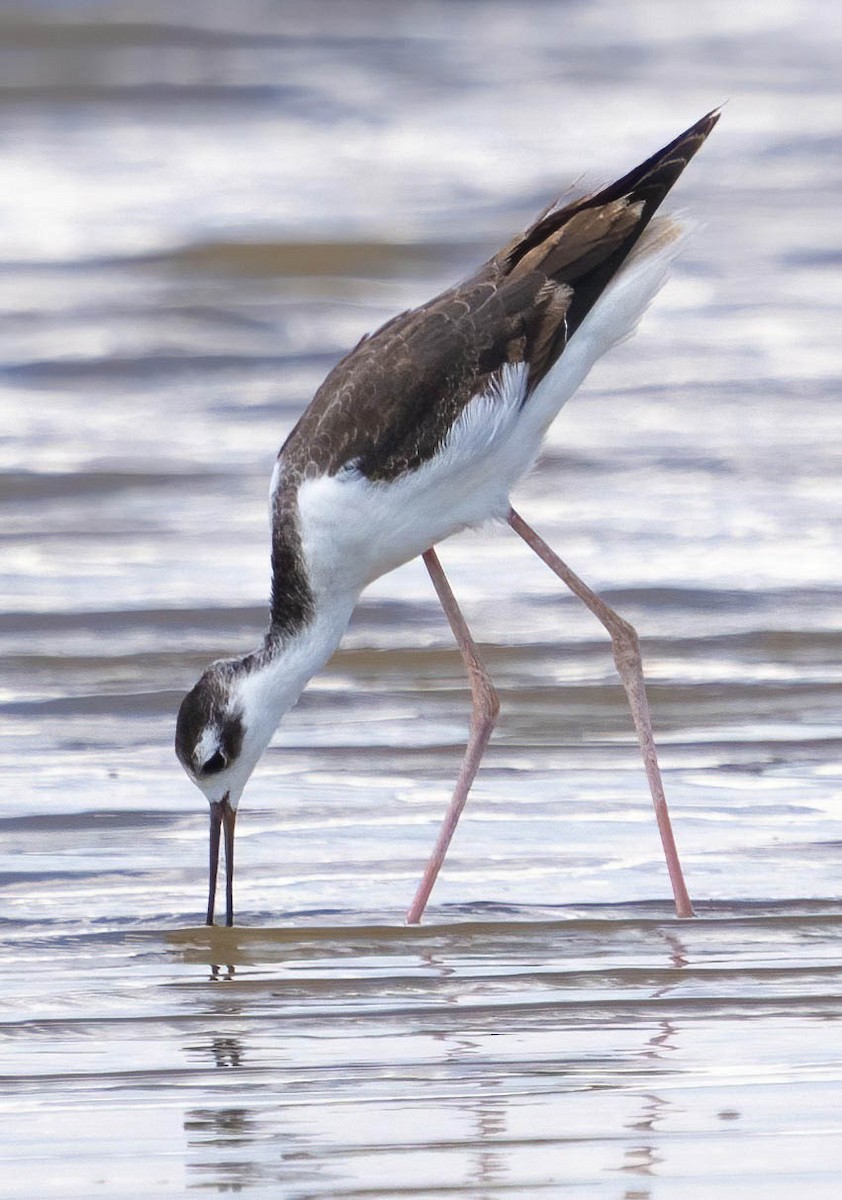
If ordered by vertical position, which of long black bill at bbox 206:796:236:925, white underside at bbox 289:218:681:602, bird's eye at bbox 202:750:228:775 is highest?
white underside at bbox 289:218:681:602

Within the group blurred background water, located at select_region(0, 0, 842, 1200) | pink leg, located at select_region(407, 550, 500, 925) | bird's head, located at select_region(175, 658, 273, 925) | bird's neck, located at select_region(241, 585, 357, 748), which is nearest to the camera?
blurred background water, located at select_region(0, 0, 842, 1200)

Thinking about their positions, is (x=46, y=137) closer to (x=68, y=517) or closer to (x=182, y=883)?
(x=68, y=517)

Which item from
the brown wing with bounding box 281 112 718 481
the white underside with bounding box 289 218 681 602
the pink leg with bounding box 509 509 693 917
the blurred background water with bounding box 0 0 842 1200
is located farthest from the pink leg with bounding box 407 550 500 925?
the brown wing with bounding box 281 112 718 481

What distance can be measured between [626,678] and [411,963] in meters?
1.78

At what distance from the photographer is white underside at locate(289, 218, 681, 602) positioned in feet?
21.6

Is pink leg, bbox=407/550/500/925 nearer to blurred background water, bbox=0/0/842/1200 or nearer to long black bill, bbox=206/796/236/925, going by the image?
blurred background water, bbox=0/0/842/1200

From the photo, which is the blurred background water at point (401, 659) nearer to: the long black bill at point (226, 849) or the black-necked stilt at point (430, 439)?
the long black bill at point (226, 849)

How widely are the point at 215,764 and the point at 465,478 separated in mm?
1077

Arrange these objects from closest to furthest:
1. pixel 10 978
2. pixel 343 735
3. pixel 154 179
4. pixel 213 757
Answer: pixel 10 978 < pixel 213 757 < pixel 343 735 < pixel 154 179

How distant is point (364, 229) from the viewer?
14.4m

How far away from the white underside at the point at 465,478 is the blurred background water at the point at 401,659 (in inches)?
20.5

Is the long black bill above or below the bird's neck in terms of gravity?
below

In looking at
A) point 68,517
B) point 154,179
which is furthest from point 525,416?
point 154,179

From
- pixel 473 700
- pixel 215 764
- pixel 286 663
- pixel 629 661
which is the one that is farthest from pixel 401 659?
pixel 215 764
